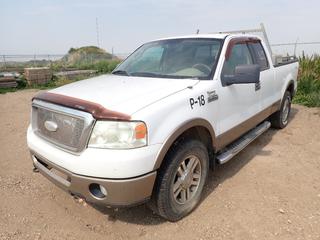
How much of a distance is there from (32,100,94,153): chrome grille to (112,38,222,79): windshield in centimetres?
122

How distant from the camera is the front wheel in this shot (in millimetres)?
2744

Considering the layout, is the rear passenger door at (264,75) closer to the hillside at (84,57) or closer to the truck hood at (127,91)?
the truck hood at (127,91)

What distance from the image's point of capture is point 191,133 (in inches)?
123

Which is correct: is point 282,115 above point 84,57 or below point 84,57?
above

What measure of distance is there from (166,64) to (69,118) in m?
1.55

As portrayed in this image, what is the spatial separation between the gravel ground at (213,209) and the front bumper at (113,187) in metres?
0.53

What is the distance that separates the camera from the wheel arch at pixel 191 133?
2.59 m

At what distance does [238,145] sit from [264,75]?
1.28 meters

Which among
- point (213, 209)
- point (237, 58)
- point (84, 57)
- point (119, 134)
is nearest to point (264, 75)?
point (237, 58)

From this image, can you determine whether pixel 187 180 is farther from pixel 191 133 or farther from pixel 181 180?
pixel 191 133

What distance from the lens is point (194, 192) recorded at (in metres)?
3.22

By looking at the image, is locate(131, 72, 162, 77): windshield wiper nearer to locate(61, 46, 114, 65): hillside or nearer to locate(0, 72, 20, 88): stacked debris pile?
locate(0, 72, 20, 88): stacked debris pile

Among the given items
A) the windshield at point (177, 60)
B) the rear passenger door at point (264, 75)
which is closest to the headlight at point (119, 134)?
the windshield at point (177, 60)

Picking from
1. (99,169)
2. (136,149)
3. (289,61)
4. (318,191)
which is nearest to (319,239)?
(318,191)
